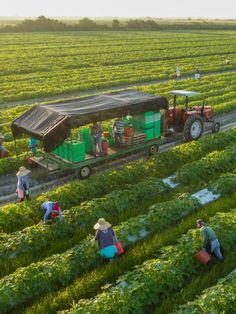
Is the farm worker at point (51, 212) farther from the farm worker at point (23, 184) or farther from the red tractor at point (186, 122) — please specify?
the red tractor at point (186, 122)

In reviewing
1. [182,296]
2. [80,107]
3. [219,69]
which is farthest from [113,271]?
[219,69]

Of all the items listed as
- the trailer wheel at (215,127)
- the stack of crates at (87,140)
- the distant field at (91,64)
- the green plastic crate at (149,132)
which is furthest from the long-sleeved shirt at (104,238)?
the distant field at (91,64)

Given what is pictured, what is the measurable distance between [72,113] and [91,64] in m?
34.2

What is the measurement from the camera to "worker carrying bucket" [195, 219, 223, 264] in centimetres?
1005

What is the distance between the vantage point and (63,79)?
38.5 m

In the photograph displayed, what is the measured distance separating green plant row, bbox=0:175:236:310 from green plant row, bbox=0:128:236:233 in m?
2.55

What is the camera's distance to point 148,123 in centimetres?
1756

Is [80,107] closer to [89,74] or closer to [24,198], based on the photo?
[24,198]

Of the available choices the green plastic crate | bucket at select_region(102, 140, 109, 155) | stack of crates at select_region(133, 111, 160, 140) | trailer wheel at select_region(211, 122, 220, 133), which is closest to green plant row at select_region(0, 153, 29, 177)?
bucket at select_region(102, 140, 109, 155)

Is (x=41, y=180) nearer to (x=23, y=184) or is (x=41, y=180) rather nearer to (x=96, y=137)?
(x=23, y=184)

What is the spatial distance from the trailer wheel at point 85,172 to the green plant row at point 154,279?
5657mm

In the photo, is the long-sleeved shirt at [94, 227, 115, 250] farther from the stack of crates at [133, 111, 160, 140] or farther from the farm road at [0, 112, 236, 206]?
the stack of crates at [133, 111, 160, 140]

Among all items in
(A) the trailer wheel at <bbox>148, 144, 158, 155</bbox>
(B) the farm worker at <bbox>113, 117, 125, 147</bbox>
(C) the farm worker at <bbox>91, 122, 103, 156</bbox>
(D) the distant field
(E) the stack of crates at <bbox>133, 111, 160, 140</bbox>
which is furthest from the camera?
(D) the distant field

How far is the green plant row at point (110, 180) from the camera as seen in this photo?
12534 mm
